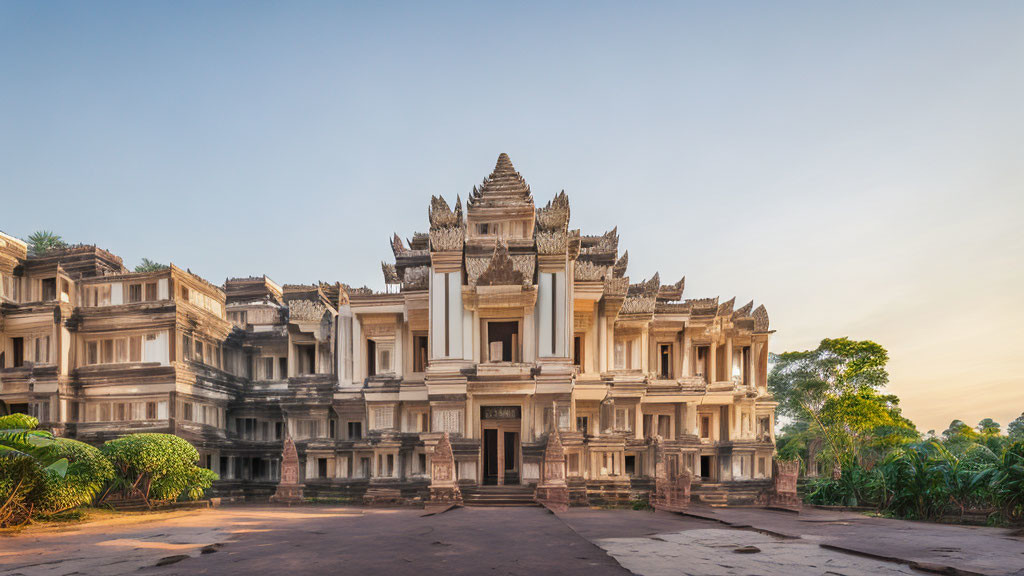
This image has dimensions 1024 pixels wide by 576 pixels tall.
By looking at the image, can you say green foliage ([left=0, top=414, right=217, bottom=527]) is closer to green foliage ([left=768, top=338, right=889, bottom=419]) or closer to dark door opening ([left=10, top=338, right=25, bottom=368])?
dark door opening ([left=10, top=338, right=25, bottom=368])

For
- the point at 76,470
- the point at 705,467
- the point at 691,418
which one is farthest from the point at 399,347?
the point at 705,467

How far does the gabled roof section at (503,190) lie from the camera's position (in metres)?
32.8

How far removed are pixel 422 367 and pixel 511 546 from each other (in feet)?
64.0

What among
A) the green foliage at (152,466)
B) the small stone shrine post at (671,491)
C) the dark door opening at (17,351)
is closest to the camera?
the green foliage at (152,466)

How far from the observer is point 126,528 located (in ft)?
54.9

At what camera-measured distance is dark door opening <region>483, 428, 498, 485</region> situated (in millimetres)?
28938

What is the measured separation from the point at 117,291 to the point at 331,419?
11.5 metres

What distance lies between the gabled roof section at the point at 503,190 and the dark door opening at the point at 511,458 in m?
11.3

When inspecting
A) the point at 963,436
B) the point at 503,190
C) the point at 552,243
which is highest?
the point at 503,190

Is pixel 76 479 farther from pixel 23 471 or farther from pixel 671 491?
pixel 671 491

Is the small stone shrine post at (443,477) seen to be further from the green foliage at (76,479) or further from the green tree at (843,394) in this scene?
the green tree at (843,394)

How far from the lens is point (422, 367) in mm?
31516

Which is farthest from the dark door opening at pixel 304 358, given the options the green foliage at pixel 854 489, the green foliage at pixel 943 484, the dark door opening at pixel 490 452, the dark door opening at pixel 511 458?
the green foliage at pixel 943 484

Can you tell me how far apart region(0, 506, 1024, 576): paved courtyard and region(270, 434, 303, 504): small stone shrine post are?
7502 mm
